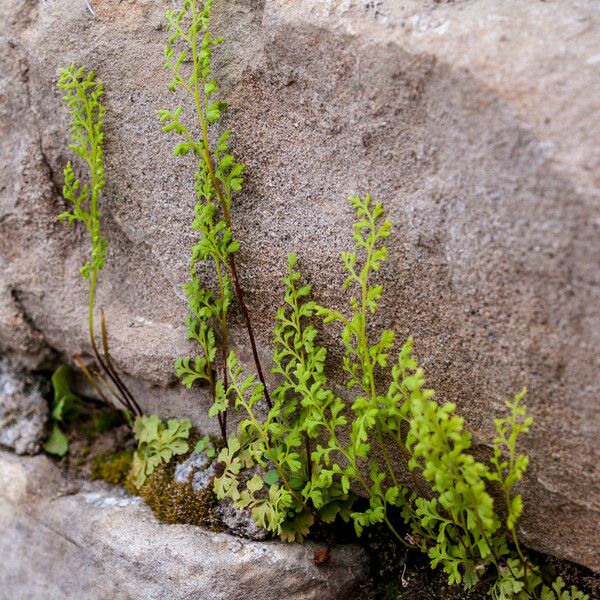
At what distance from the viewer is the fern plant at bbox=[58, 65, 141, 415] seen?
2.94 meters

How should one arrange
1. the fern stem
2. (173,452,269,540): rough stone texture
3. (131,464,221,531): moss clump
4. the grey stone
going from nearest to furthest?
the fern stem, (173,452,269,540): rough stone texture, (131,464,221,531): moss clump, the grey stone

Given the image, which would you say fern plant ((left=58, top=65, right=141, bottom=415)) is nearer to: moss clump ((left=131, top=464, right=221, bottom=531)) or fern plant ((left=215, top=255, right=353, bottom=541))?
moss clump ((left=131, top=464, right=221, bottom=531))

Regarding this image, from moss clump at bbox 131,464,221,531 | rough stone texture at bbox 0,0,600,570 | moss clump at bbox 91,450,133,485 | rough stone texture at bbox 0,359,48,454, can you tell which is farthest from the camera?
rough stone texture at bbox 0,359,48,454

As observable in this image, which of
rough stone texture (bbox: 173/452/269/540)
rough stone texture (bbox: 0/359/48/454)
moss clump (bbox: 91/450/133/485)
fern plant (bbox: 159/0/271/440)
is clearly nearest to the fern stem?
fern plant (bbox: 159/0/271/440)

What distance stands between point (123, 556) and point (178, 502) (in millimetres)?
314

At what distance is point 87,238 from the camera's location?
337 centimetres

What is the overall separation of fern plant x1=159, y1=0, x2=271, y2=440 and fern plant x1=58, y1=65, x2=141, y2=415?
0.36 m

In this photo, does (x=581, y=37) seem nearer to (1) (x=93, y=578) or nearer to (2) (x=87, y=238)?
(2) (x=87, y=238)

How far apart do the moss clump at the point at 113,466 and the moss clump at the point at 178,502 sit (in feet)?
0.92

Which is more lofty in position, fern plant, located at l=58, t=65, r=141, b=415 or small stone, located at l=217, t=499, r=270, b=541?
fern plant, located at l=58, t=65, r=141, b=415

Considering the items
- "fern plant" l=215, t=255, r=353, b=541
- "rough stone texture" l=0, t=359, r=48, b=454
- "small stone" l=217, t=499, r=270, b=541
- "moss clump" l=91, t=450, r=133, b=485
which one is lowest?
"moss clump" l=91, t=450, r=133, b=485

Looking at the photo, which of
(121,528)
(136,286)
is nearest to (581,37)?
(136,286)

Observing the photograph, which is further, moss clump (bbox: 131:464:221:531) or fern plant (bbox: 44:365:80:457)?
fern plant (bbox: 44:365:80:457)

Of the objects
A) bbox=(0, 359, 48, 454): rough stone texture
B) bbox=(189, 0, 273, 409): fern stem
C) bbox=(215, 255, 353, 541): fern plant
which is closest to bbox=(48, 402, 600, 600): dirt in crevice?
bbox=(215, 255, 353, 541): fern plant
